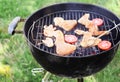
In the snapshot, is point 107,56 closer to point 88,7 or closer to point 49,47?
point 49,47

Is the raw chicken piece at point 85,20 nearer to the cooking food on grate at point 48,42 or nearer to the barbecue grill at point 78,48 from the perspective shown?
the barbecue grill at point 78,48

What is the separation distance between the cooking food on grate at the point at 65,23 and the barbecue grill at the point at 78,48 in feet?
0.17

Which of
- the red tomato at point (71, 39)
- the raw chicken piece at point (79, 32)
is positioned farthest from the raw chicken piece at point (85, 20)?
the red tomato at point (71, 39)

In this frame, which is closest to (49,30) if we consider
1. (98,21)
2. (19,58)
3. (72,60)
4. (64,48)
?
(64,48)

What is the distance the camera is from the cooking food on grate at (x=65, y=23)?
3.41 m

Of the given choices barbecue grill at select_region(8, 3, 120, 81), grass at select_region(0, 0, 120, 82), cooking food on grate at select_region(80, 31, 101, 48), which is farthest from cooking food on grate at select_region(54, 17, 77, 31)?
grass at select_region(0, 0, 120, 82)

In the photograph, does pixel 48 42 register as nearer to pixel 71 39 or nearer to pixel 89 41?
pixel 71 39

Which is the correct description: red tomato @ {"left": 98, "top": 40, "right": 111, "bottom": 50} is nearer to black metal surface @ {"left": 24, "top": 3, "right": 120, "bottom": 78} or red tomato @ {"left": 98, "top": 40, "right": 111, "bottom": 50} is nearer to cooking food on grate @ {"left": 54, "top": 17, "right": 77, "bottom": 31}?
black metal surface @ {"left": 24, "top": 3, "right": 120, "bottom": 78}

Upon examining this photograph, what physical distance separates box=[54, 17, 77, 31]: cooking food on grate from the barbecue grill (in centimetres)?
5

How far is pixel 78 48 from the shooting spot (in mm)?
3178

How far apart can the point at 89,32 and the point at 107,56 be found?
497 mm

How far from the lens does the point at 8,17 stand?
5.06 metres

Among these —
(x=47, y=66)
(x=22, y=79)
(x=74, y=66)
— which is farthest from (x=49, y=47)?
(x=22, y=79)

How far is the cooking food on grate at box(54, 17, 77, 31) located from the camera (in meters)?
3.41
